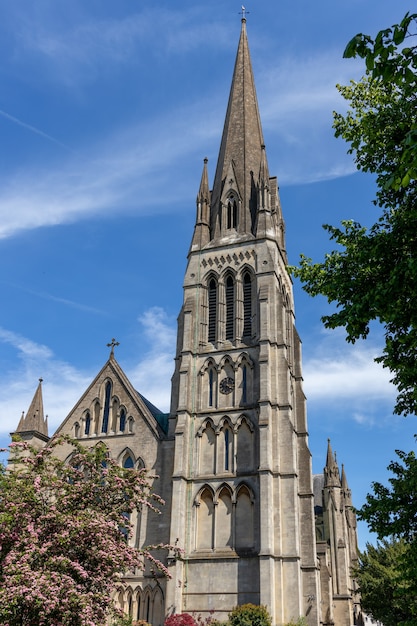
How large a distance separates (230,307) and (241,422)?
24.7ft

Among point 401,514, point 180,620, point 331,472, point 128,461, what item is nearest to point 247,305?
point 128,461

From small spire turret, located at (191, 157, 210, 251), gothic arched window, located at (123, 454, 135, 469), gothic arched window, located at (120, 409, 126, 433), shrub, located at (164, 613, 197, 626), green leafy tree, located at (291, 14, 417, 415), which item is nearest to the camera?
green leafy tree, located at (291, 14, 417, 415)

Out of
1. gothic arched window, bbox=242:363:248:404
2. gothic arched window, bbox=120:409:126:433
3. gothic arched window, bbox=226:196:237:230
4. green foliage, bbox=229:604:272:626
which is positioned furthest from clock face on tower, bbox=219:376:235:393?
green foliage, bbox=229:604:272:626

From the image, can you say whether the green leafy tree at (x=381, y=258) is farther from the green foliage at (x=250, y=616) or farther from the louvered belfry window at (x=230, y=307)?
the louvered belfry window at (x=230, y=307)

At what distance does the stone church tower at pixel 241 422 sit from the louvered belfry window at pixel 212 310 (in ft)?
0.22

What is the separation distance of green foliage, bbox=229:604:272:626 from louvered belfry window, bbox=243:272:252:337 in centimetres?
1465

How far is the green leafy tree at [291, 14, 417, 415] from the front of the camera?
12.7 m

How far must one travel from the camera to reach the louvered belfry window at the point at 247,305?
120 feet

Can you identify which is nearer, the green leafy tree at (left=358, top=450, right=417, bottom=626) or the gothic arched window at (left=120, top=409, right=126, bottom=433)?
the green leafy tree at (left=358, top=450, right=417, bottom=626)

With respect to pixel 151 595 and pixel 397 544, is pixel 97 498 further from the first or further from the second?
pixel 397 544

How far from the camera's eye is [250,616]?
26.9 m

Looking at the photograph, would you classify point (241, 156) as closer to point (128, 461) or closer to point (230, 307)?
point (230, 307)

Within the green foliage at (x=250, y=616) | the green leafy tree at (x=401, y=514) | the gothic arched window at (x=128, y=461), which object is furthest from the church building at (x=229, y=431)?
the green leafy tree at (x=401, y=514)

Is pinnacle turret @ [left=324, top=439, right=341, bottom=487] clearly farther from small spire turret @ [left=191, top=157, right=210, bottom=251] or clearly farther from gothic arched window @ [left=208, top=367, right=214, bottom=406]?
small spire turret @ [left=191, top=157, right=210, bottom=251]
